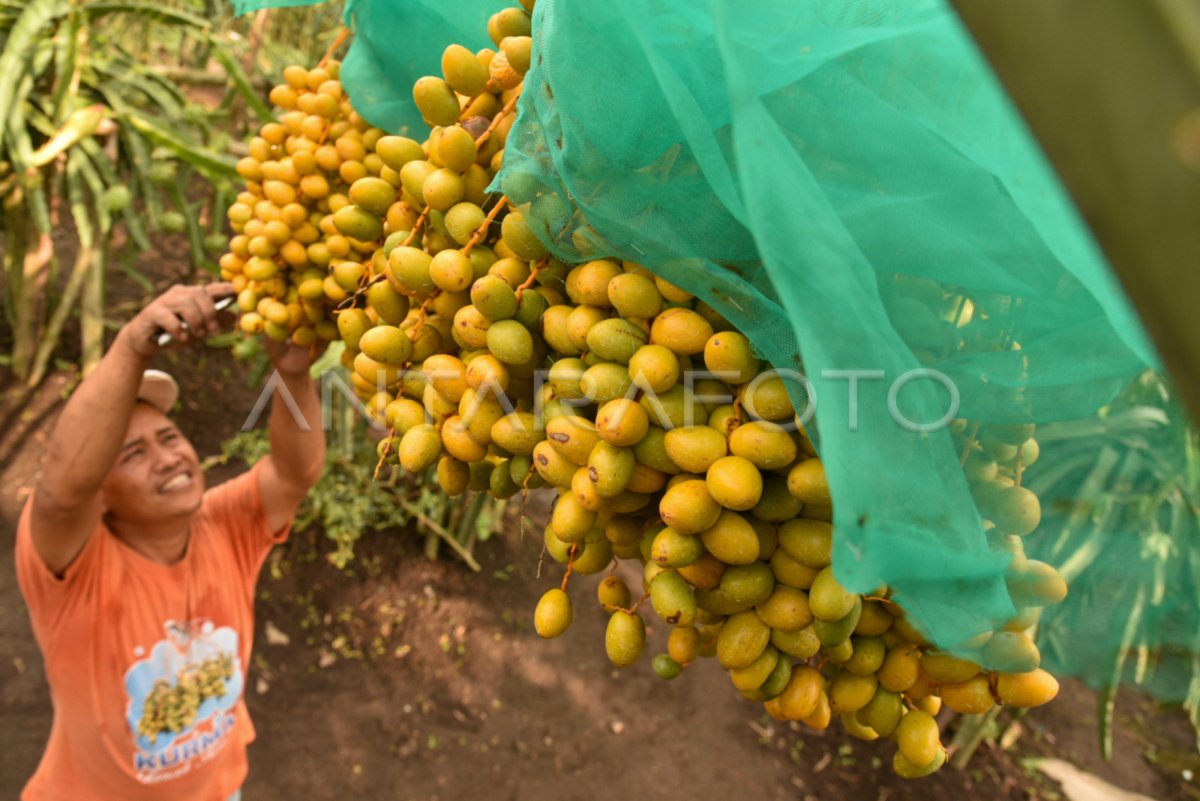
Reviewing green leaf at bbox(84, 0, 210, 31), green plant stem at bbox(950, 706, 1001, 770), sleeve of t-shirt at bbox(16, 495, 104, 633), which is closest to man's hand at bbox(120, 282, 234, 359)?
sleeve of t-shirt at bbox(16, 495, 104, 633)

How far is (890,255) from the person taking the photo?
0.59 m

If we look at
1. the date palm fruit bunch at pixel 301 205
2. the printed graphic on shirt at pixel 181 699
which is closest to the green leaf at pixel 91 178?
the printed graphic on shirt at pixel 181 699

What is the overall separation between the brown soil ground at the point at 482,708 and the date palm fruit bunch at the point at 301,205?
7.76 ft

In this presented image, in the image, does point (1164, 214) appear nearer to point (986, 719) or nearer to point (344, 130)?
point (344, 130)

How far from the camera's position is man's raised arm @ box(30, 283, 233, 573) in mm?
1449

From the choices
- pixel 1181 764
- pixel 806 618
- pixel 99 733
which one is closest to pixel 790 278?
pixel 806 618

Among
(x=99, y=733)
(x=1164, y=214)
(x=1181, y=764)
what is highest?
(x=1164, y=214)

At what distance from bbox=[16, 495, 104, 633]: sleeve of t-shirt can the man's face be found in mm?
92

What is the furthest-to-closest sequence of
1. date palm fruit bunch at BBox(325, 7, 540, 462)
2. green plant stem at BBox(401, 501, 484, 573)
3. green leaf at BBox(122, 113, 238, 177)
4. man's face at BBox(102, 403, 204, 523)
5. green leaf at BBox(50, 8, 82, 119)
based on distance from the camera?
green plant stem at BBox(401, 501, 484, 573)
green leaf at BBox(50, 8, 82, 119)
green leaf at BBox(122, 113, 238, 177)
man's face at BBox(102, 403, 204, 523)
date palm fruit bunch at BBox(325, 7, 540, 462)

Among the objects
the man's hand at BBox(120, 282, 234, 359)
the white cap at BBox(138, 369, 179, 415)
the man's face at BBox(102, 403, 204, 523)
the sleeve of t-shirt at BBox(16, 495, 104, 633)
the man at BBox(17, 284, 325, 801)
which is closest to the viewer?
the man's hand at BBox(120, 282, 234, 359)

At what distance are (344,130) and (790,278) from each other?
79 centimetres

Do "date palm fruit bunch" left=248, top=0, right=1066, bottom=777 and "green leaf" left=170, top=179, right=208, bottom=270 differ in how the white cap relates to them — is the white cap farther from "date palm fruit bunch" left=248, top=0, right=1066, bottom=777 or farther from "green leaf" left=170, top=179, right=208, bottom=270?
"date palm fruit bunch" left=248, top=0, right=1066, bottom=777

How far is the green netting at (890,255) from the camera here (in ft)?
1.74

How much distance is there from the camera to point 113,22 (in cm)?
443
